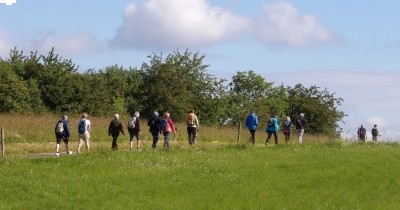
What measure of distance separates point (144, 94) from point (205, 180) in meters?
44.3

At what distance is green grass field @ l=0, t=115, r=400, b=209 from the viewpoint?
23.0m

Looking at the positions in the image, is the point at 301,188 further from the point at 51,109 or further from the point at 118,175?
the point at 51,109

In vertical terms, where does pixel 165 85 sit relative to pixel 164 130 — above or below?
above

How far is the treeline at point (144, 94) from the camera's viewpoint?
203 feet

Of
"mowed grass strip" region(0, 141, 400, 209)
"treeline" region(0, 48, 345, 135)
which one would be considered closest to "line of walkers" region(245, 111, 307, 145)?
"mowed grass strip" region(0, 141, 400, 209)

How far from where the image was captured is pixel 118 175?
87.6 feet

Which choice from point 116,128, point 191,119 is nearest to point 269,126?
point 191,119

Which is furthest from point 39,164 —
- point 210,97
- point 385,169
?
point 210,97

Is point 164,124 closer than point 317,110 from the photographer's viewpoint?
Yes

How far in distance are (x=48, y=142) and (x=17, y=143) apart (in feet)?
6.37

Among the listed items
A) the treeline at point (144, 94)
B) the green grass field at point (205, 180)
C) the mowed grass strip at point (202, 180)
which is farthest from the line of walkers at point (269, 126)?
the treeline at point (144, 94)

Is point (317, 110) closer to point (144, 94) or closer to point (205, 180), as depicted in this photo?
point (144, 94)

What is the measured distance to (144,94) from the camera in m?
70.3

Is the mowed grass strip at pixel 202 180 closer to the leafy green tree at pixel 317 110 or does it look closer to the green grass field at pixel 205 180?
the green grass field at pixel 205 180
